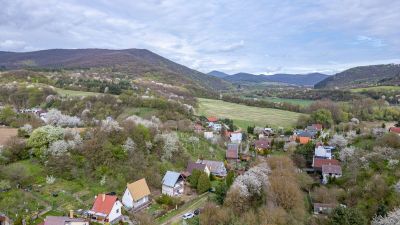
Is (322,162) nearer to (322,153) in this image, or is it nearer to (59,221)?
(322,153)

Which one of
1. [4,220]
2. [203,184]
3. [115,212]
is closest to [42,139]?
[4,220]

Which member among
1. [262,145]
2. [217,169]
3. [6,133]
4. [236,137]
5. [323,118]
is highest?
[323,118]

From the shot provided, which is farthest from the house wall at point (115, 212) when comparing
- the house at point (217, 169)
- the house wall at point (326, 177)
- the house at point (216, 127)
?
the house at point (216, 127)

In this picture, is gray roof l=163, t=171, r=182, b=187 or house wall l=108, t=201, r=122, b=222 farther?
gray roof l=163, t=171, r=182, b=187

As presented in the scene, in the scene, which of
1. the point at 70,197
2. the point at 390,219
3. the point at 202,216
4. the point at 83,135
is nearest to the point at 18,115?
the point at 83,135

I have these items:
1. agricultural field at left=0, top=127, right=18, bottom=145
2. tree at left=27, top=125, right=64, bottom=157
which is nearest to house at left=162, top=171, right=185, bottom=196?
tree at left=27, top=125, right=64, bottom=157

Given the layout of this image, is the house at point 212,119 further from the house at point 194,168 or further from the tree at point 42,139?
the tree at point 42,139

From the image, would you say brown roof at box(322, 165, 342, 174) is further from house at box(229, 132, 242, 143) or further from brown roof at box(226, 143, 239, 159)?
house at box(229, 132, 242, 143)
